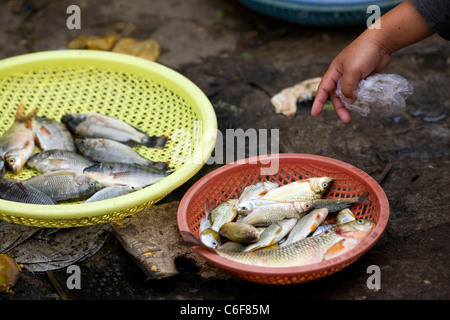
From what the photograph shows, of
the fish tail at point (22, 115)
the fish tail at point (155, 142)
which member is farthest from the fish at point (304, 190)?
the fish tail at point (22, 115)

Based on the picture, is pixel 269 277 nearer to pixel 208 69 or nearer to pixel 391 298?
pixel 391 298

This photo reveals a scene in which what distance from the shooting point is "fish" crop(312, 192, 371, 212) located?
2777mm

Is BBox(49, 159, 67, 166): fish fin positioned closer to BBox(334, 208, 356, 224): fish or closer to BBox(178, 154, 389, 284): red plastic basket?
BBox(178, 154, 389, 284): red plastic basket

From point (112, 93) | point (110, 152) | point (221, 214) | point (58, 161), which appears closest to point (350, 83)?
point (221, 214)

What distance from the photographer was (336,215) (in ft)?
9.29

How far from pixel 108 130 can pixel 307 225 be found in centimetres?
159

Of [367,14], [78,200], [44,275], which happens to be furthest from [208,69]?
[44,275]

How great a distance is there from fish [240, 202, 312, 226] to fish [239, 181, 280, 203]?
0.15m

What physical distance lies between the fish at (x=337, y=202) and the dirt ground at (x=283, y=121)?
0.28 meters

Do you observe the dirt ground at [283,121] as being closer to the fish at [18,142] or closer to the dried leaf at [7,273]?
the dried leaf at [7,273]

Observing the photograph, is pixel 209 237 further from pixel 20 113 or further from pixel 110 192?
pixel 20 113

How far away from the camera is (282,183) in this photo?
3164 millimetres

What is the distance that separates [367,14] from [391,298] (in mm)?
3073

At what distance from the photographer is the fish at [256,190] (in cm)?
297
